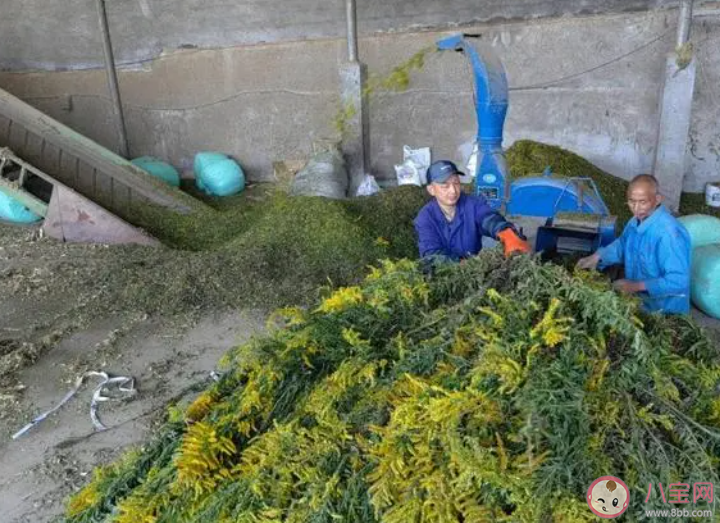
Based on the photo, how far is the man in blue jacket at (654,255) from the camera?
10.1 feet

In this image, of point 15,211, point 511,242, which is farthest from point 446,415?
point 15,211

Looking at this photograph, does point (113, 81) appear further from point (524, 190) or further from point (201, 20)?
point (524, 190)

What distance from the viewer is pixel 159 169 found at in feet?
24.4

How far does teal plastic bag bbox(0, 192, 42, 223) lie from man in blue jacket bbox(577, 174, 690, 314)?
527 cm

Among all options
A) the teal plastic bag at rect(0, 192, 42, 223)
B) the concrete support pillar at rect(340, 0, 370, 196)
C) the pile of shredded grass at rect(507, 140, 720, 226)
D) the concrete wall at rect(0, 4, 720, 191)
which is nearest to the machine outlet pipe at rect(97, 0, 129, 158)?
the concrete wall at rect(0, 4, 720, 191)

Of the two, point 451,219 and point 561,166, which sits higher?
point 451,219

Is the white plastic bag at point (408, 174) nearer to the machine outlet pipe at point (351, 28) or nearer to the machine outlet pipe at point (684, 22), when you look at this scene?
the machine outlet pipe at point (351, 28)

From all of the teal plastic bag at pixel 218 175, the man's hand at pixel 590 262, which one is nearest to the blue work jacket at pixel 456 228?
the man's hand at pixel 590 262

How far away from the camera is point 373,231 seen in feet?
17.0

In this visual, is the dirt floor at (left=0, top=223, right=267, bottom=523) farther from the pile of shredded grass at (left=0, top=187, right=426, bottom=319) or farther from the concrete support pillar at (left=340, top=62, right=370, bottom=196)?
the concrete support pillar at (left=340, top=62, right=370, bottom=196)

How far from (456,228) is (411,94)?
4.08 meters

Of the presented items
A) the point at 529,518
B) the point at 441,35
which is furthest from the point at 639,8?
the point at 529,518

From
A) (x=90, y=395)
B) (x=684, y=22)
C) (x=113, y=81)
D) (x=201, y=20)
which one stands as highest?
(x=201, y=20)

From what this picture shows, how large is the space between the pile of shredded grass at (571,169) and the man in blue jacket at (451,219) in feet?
8.55
